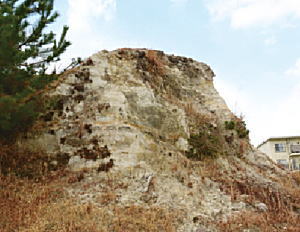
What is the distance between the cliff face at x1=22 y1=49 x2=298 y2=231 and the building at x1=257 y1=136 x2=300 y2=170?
109 ft

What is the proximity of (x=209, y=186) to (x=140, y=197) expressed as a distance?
3.26 meters

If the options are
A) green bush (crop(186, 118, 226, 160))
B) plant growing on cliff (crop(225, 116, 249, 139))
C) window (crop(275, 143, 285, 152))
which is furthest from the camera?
window (crop(275, 143, 285, 152))

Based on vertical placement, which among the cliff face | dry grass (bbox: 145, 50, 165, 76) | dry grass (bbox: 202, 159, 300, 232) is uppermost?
dry grass (bbox: 145, 50, 165, 76)

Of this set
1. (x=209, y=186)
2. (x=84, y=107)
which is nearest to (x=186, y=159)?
(x=209, y=186)

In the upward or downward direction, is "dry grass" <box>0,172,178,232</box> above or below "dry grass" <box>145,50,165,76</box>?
below

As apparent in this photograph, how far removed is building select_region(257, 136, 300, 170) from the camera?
49688 millimetres

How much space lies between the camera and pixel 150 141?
1446 centimetres

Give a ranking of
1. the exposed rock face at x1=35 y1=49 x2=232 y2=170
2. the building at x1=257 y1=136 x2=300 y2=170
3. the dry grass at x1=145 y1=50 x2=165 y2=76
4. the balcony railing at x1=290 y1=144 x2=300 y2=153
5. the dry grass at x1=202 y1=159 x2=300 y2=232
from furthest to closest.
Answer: the balcony railing at x1=290 y1=144 x2=300 y2=153, the building at x1=257 y1=136 x2=300 y2=170, the dry grass at x1=145 y1=50 x2=165 y2=76, the exposed rock face at x1=35 y1=49 x2=232 y2=170, the dry grass at x1=202 y1=159 x2=300 y2=232

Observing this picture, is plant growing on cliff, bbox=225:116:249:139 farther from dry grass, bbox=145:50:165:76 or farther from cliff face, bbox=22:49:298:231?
dry grass, bbox=145:50:165:76

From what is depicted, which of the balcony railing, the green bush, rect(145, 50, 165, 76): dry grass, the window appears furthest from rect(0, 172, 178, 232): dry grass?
the balcony railing

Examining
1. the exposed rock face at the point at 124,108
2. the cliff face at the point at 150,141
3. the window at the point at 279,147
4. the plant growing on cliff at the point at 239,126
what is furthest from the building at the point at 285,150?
the cliff face at the point at 150,141

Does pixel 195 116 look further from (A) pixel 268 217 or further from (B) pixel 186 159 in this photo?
(A) pixel 268 217

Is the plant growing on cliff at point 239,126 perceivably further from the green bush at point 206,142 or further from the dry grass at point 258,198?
the dry grass at point 258,198

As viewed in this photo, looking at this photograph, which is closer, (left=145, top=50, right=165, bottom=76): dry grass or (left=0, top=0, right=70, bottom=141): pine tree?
(left=0, top=0, right=70, bottom=141): pine tree
